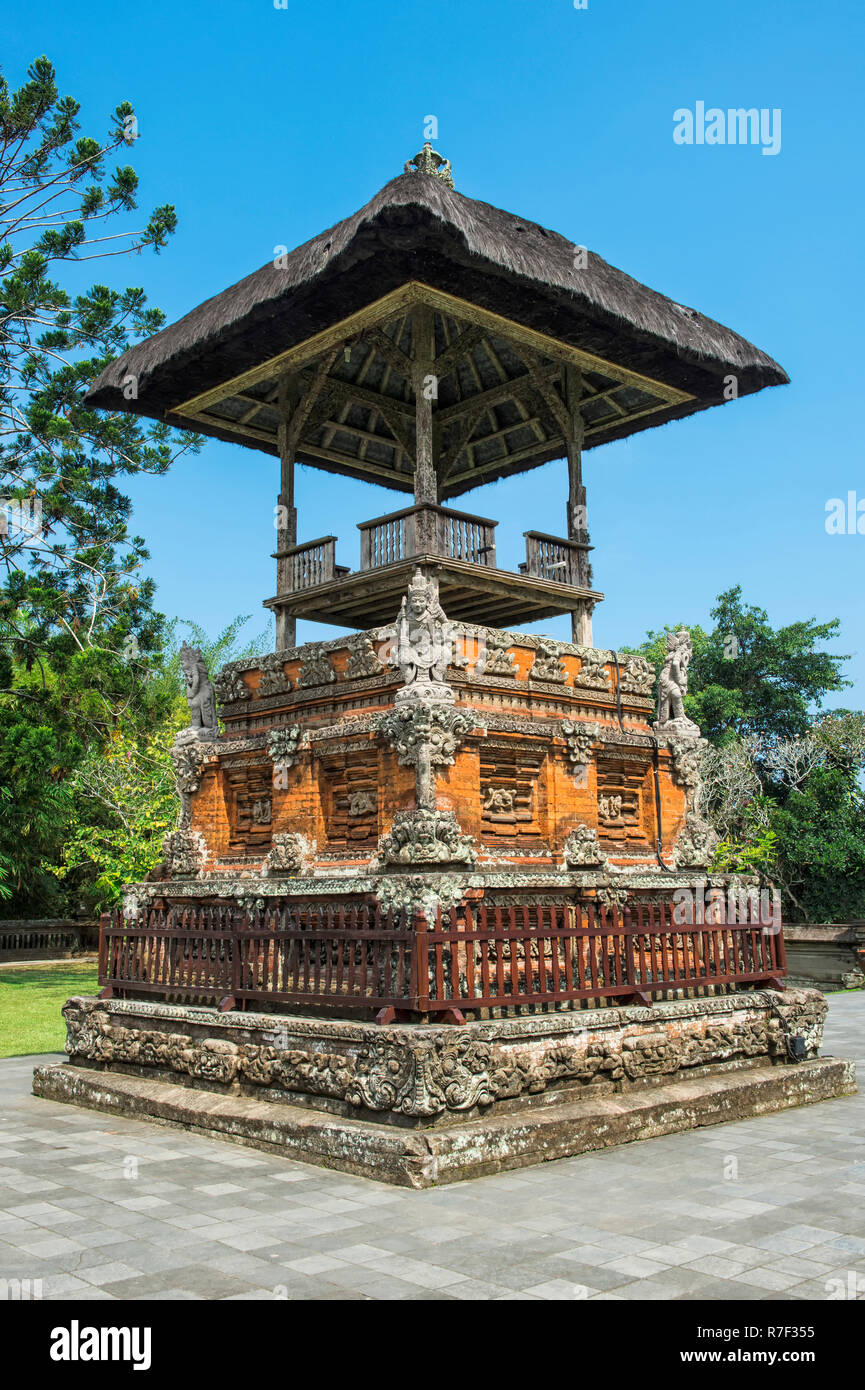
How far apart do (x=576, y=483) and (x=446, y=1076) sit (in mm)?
7683

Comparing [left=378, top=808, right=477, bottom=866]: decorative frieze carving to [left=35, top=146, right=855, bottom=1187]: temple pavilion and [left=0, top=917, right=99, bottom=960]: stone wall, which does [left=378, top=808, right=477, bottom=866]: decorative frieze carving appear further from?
[left=0, top=917, right=99, bottom=960]: stone wall

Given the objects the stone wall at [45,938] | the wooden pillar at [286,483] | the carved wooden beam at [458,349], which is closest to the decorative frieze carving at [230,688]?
the wooden pillar at [286,483]

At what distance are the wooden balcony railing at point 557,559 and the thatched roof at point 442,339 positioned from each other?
1.62m

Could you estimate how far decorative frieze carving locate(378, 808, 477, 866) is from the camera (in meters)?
8.77

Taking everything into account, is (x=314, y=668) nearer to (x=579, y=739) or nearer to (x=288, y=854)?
(x=288, y=854)

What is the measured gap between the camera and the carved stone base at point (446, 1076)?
20.6 ft

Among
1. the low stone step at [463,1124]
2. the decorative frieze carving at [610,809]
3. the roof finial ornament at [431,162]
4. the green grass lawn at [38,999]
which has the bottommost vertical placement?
the green grass lawn at [38,999]

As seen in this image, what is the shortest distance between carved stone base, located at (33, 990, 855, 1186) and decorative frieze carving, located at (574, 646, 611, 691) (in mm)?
3568

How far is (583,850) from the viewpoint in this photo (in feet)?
33.7

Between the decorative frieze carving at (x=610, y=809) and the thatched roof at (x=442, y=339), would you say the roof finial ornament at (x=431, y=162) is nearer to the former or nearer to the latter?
the thatched roof at (x=442, y=339)

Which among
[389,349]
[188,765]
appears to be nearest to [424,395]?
[389,349]
